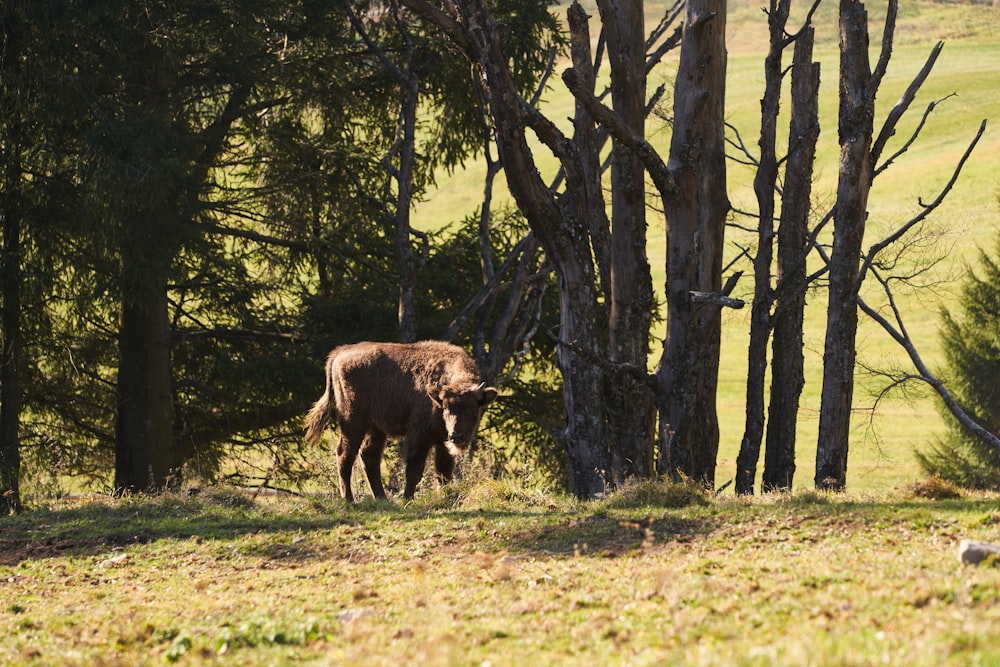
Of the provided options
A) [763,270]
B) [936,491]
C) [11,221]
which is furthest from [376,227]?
[936,491]

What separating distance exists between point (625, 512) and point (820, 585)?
315 centimetres

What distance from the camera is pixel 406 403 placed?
12.9 meters

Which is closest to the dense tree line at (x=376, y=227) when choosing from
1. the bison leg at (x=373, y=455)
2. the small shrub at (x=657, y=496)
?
the small shrub at (x=657, y=496)

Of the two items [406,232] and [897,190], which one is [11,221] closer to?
[406,232]

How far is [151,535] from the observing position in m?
9.91

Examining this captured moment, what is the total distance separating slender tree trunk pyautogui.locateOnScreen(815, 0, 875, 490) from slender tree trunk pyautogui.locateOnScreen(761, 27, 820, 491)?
114 cm

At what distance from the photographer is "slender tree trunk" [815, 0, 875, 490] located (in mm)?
12789

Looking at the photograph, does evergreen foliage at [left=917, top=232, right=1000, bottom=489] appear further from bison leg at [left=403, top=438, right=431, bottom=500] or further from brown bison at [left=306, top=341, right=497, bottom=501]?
bison leg at [left=403, top=438, right=431, bottom=500]

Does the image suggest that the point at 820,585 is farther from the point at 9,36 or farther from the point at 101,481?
the point at 101,481

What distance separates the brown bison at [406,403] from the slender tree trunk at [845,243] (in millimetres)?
4061

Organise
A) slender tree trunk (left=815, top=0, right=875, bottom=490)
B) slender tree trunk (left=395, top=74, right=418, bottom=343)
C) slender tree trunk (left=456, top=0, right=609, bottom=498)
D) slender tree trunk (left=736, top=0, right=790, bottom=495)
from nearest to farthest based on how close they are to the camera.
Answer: slender tree trunk (left=456, top=0, right=609, bottom=498)
slender tree trunk (left=815, top=0, right=875, bottom=490)
slender tree trunk (left=736, top=0, right=790, bottom=495)
slender tree trunk (left=395, top=74, right=418, bottom=343)

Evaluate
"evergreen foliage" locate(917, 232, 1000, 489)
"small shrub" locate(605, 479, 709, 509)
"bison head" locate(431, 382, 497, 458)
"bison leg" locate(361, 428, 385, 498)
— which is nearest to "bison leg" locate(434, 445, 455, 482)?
"bison head" locate(431, 382, 497, 458)

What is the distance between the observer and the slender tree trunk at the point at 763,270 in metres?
14.5

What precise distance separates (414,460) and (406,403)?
27.9 inches
